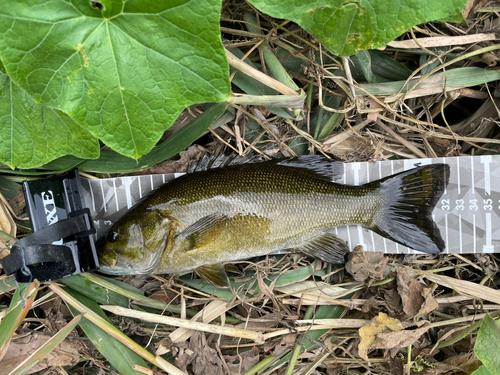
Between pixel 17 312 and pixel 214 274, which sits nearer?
pixel 17 312

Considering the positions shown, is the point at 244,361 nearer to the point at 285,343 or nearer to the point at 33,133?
the point at 285,343

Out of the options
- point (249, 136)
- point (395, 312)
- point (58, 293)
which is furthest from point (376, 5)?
point (58, 293)

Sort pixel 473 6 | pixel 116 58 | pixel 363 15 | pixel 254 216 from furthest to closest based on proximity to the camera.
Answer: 1. pixel 254 216
2. pixel 473 6
3. pixel 363 15
4. pixel 116 58

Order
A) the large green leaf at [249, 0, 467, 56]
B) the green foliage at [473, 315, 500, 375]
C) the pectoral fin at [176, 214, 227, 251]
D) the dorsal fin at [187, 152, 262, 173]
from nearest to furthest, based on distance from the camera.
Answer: the large green leaf at [249, 0, 467, 56] < the green foliage at [473, 315, 500, 375] < the pectoral fin at [176, 214, 227, 251] < the dorsal fin at [187, 152, 262, 173]

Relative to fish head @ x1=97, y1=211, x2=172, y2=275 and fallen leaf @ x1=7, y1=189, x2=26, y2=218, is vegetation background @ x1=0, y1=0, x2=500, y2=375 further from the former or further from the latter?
fish head @ x1=97, y1=211, x2=172, y2=275

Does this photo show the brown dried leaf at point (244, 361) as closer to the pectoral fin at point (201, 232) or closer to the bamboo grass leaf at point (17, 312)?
the pectoral fin at point (201, 232)

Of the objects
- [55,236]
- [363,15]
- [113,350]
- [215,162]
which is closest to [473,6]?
[363,15]

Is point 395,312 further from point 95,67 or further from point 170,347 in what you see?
point 95,67

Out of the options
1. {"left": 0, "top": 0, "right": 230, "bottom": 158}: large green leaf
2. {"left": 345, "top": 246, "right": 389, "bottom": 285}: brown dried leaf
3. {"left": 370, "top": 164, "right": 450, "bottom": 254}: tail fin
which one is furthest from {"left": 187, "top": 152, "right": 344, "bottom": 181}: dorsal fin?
{"left": 0, "top": 0, "right": 230, "bottom": 158}: large green leaf
